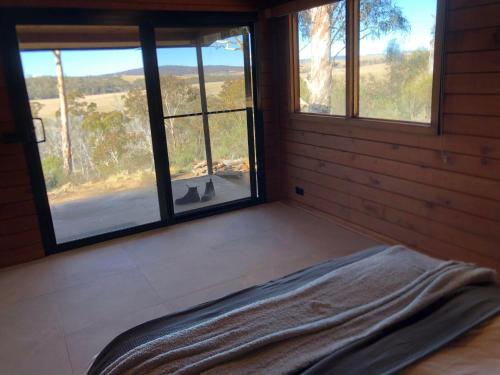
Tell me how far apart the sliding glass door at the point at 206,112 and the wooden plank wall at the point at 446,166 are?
69 centimetres

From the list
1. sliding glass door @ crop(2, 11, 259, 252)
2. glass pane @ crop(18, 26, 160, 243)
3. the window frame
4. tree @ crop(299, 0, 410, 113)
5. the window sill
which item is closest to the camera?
the window frame

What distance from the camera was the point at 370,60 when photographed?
124 inches

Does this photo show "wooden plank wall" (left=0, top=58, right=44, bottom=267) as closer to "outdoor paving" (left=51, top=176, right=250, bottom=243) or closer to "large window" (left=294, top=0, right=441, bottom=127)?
"outdoor paving" (left=51, top=176, right=250, bottom=243)

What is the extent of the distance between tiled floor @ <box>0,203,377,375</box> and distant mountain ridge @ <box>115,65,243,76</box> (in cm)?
148

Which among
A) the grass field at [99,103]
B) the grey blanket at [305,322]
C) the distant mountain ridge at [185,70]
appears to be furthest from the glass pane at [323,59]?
the grey blanket at [305,322]

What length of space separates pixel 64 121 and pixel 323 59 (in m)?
2.87

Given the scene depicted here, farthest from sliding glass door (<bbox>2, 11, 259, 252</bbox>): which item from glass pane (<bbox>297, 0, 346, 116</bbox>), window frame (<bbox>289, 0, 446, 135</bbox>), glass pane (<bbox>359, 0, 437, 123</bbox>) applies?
glass pane (<bbox>359, 0, 437, 123</bbox>)

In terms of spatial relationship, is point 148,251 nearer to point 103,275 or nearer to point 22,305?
point 103,275

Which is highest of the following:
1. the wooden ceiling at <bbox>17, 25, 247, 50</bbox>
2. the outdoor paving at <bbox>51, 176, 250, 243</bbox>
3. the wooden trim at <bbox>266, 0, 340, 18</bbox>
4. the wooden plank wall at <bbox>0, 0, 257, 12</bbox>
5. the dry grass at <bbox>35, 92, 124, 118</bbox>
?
the wooden plank wall at <bbox>0, 0, 257, 12</bbox>

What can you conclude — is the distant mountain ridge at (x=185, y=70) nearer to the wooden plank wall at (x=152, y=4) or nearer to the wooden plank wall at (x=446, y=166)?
the wooden plank wall at (x=152, y=4)

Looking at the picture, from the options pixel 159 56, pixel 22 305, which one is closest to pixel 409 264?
pixel 22 305

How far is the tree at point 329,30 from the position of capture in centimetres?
295

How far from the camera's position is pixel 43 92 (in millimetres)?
4203

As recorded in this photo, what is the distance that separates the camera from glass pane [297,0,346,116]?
3443mm
